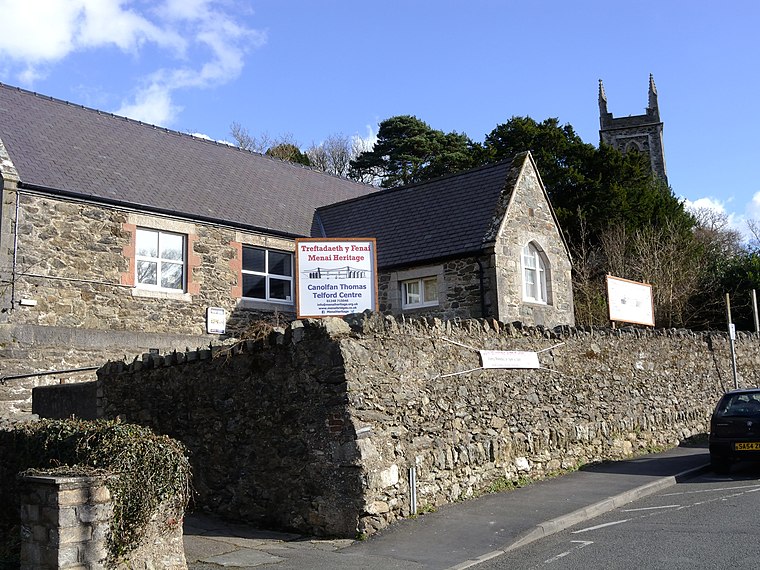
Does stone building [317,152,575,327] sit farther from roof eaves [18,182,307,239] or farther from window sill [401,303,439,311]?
roof eaves [18,182,307,239]

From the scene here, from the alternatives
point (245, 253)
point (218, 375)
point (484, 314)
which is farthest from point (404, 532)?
point (245, 253)

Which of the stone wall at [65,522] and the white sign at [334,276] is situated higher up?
the white sign at [334,276]

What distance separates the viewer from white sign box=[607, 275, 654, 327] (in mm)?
17672

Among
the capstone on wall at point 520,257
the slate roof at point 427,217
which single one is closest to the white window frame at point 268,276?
the slate roof at point 427,217

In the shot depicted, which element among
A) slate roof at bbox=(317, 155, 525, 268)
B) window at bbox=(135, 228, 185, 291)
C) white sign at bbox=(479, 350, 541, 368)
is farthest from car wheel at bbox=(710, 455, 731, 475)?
window at bbox=(135, 228, 185, 291)

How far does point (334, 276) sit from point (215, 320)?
5543 millimetres

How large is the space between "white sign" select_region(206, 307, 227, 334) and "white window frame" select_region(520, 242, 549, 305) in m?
7.79

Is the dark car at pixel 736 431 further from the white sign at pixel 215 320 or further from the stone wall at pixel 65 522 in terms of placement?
the white sign at pixel 215 320

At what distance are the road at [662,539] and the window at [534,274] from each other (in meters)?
8.19

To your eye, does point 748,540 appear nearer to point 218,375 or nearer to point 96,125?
point 218,375

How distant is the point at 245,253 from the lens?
1978 cm

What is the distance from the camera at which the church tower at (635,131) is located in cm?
6662

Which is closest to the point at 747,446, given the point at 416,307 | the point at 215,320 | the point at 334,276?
the point at 334,276

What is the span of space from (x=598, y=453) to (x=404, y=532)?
258 inches
